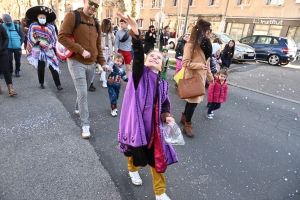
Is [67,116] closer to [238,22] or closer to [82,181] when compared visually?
[82,181]

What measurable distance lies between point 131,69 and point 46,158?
1.75 metres

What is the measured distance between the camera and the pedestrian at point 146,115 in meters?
1.89

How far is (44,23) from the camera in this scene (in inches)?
192

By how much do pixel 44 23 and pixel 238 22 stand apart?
23250 millimetres

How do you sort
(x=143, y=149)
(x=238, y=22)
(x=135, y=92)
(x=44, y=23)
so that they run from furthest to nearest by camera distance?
1. (x=238, y=22)
2. (x=44, y=23)
3. (x=143, y=149)
4. (x=135, y=92)

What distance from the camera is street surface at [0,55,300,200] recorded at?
2.36 m

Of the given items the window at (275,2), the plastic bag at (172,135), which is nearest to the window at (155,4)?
the window at (275,2)

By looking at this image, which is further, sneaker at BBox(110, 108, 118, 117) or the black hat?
the black hat

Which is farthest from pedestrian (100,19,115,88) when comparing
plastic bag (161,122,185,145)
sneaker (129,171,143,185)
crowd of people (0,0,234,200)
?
plastic bag (161,122,185,145)

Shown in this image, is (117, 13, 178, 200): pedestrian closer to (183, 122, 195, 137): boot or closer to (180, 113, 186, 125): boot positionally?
(183, 122, 195, 137): boot

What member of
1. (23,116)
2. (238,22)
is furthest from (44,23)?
(238,22)

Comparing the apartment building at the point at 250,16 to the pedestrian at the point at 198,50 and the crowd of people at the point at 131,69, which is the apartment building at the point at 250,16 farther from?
the pedestrian at the point at 198,50

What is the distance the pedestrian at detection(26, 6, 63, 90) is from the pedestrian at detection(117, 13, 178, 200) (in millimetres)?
3801

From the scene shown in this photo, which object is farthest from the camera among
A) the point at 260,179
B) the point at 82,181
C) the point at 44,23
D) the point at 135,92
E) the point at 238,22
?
the point at 238,22
